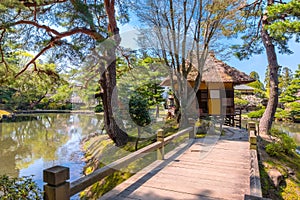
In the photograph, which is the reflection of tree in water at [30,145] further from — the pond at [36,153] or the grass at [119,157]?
the grass at [119,157]

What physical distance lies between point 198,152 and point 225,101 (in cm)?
627

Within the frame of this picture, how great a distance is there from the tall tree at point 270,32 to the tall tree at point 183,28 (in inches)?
27.3

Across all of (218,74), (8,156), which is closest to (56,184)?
(8,156)

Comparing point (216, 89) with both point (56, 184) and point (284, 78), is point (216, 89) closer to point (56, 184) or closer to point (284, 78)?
point (56, 184)

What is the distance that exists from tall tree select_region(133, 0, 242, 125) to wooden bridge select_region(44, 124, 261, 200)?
349cm

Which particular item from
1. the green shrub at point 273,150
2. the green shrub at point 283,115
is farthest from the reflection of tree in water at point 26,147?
the green shrub at point 283,115

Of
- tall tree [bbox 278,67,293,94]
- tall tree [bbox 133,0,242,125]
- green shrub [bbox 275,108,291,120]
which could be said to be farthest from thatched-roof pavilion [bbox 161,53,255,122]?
tall tree [bbox 278,67,293,94]

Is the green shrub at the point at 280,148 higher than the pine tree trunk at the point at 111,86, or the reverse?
the pine tree trunk at the point at 111,86

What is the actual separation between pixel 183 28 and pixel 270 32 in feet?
11.5

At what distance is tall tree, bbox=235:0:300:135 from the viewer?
16.7 feet

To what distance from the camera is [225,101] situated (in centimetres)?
1080

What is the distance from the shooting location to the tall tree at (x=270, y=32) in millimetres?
5081

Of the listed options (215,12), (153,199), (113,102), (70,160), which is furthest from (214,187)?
(70,160)

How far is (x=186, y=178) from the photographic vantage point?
354 centimetres
